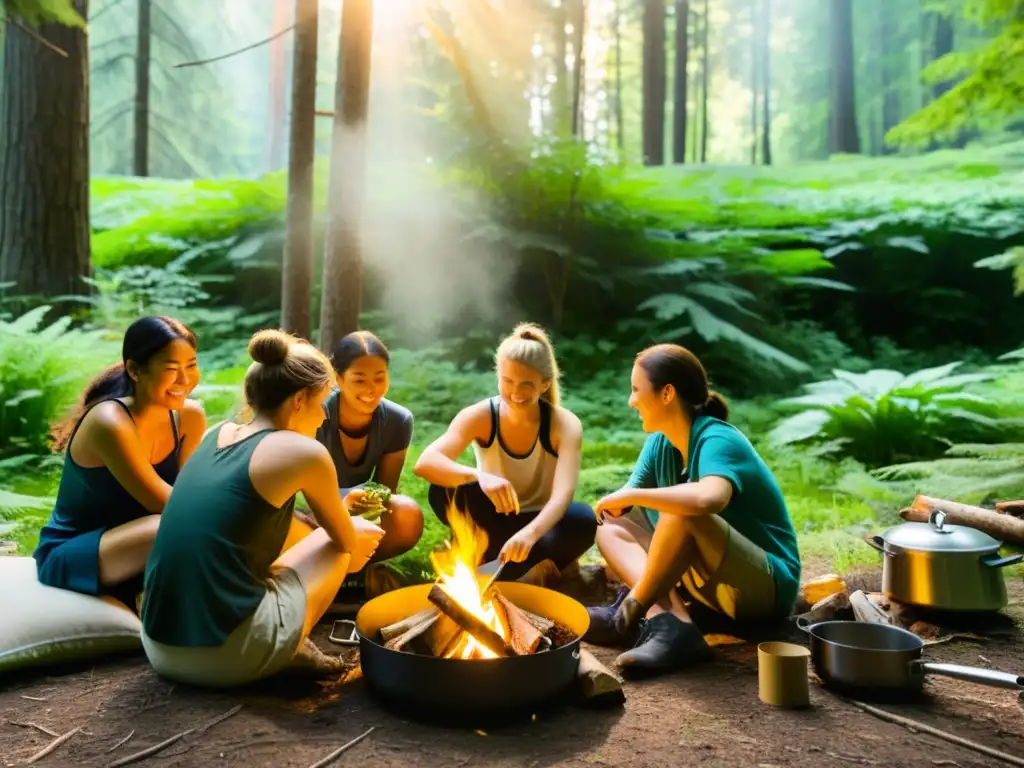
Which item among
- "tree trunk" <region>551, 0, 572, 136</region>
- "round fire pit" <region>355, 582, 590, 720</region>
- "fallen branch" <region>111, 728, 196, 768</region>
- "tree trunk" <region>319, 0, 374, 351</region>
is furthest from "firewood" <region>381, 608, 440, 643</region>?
"tree trunk" <region>551, 0, 572, 136</region>

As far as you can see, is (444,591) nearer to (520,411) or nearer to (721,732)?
(721,732)

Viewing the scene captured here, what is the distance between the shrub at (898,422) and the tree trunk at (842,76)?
37.8ft

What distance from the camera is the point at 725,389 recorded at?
30.1 feet

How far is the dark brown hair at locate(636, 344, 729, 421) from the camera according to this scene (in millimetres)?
3176

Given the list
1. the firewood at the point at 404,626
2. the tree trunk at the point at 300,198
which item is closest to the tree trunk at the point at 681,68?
the tree trunk at the point at 300,198

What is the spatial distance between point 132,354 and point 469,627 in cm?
172

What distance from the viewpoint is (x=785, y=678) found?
2580mm

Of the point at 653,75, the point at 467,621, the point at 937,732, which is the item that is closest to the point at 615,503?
the point at 467,621

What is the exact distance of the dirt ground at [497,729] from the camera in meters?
2.21

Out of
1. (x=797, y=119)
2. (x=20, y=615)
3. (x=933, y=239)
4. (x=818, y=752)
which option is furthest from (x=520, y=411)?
(x=797, y=119)

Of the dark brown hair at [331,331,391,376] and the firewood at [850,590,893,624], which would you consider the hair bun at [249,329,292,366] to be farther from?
the firewood at [850,590,893,624]

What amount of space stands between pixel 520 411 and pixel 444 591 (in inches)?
48.7

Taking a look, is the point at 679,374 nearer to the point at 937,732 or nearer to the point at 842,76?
A: the point at 937,732

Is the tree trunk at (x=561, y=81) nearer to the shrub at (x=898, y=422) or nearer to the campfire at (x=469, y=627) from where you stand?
the shrub at (x=898, y=422)
